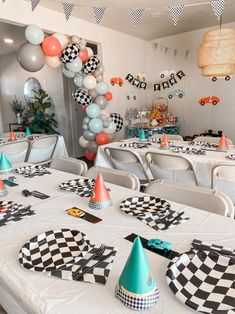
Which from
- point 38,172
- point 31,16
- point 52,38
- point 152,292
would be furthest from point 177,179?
point 31,16

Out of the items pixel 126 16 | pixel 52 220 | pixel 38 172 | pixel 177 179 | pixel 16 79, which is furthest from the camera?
pixel 16 79

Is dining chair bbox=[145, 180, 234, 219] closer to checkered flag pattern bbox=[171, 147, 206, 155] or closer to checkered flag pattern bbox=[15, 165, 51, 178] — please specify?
checkered flag pattern bbox=[15, 165, 51, 178]

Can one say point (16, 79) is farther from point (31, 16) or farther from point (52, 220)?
point (52, 220)

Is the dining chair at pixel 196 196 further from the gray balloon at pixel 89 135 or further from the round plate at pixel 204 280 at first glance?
the gray balloon at pixel 89 135

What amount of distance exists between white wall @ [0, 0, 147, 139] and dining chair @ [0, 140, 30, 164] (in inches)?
60.6

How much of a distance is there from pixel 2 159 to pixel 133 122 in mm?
3543

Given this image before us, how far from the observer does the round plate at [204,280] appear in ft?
1.95

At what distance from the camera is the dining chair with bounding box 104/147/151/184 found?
95.0 inches

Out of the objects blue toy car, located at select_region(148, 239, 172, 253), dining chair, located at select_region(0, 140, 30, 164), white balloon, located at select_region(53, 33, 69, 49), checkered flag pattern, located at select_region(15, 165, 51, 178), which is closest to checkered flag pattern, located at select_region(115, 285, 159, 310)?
blue toy car, located at select_region(148, 239, 172, 253)

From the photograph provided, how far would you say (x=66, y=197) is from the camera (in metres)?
1.31

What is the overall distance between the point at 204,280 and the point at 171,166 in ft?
5.02

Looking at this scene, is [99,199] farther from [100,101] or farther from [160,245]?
[100,101]

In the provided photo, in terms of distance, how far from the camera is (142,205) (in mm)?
1168

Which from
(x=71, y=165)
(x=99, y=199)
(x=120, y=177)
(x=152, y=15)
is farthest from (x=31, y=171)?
(x=152, y=15)
